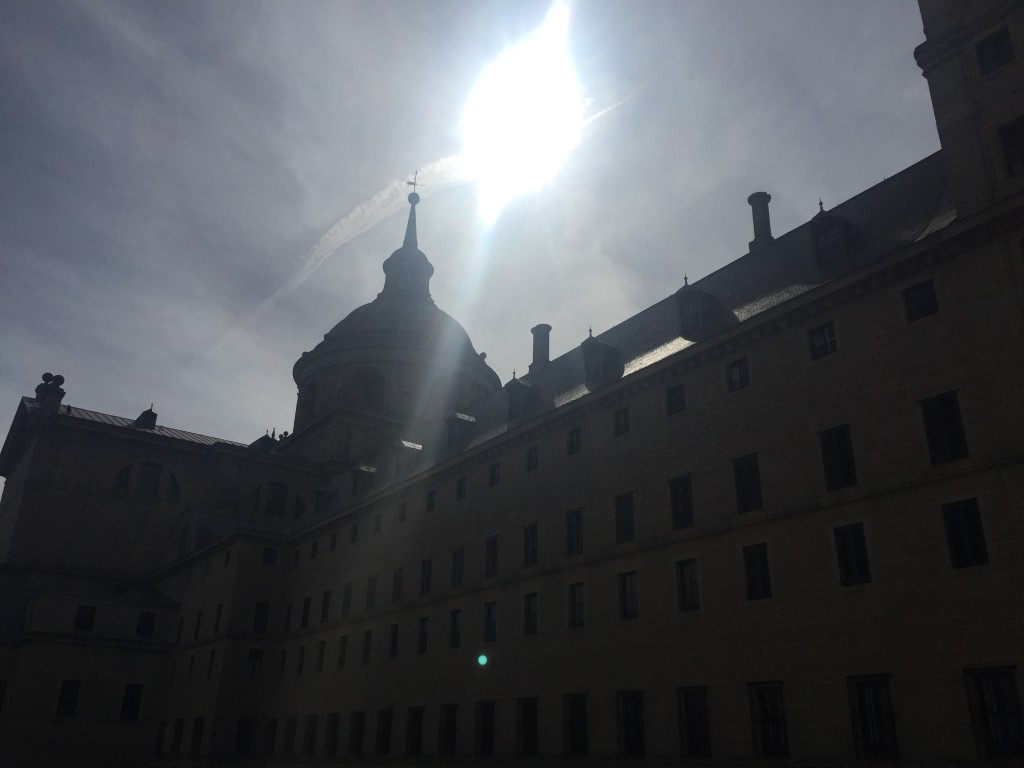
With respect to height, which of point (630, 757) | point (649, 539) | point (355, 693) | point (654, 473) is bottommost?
point (630, 757)

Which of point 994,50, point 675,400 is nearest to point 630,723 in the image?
point 675,400

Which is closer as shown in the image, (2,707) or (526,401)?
(526,401)

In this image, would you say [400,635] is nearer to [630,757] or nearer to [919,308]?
[630,757]

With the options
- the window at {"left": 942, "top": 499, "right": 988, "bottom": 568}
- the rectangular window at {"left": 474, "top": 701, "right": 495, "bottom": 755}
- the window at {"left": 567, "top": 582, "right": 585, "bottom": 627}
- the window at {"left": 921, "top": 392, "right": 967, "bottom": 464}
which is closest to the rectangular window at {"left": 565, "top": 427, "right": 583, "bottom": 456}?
the window at {"left": 567, "top": 582, "right": 585, "bottom": 627}

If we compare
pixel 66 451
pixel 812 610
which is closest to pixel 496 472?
pixel 812 610

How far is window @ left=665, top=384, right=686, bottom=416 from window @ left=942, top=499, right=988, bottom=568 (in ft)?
33.8

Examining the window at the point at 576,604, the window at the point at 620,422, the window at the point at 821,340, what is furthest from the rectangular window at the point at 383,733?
the window at the point at 821,340

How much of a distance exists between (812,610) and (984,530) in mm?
5121

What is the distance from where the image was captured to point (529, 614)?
34844 millimetres

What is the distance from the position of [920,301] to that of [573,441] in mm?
14870

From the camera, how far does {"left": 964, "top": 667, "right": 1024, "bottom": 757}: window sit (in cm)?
1930

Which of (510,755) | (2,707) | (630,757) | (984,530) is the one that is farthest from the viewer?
(2,707)

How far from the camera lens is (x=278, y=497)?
68062 mm

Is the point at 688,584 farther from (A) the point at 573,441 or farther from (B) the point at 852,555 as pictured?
(A) the point at 573,441
